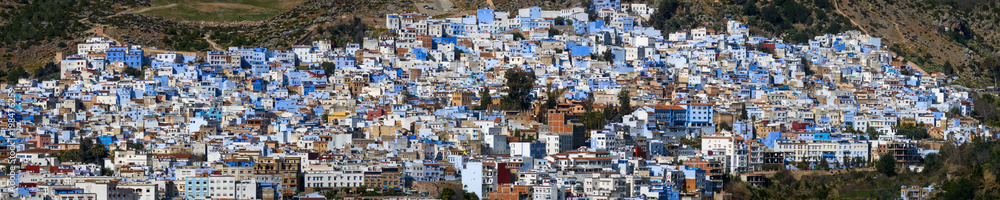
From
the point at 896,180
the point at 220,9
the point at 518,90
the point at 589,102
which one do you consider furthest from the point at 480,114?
the point at 220,9

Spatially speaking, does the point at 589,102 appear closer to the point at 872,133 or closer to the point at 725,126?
the point at 725,126

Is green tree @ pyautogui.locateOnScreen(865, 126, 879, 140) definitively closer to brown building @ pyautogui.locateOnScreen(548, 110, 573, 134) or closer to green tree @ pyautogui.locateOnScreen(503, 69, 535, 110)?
brown building @ pyautogui.locateOnScreen(548, 110, 573, 134)

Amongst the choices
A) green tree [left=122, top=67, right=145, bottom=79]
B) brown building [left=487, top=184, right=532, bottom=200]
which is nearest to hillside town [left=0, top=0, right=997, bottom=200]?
brown building [left=487, top=184, right=532, bottom=200]

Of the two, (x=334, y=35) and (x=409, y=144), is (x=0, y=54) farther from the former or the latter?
(x=409, y=144)

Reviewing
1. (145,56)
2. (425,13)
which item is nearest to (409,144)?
(145,56)

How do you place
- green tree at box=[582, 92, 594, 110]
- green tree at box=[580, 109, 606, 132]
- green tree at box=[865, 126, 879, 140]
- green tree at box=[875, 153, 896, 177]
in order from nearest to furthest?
1. green tree at box=[875, 153, 896, 177]
2. green tree at box=[580, 109, 606, 132]
3. green tree at box=[865, 126, 879, 140]
4. green tree at box=[582, 92, 594, 110]

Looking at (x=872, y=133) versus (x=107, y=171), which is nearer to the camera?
(x=107, y=171)

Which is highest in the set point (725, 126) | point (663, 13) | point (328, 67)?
point (663, 13)
